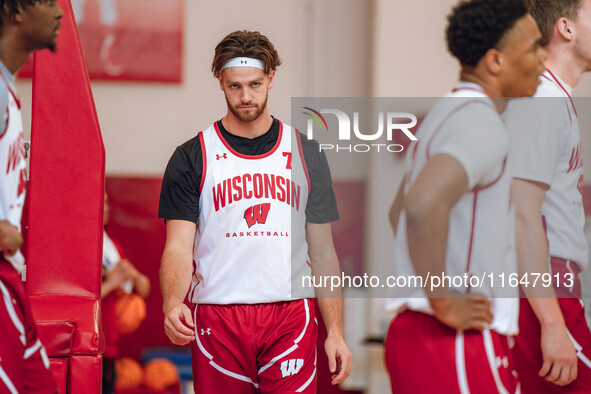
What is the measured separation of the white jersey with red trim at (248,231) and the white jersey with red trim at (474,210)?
3.02ft

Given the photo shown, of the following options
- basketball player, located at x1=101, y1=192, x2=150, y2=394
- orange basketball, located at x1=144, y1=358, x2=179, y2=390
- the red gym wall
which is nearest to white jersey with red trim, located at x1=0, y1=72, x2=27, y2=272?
basketball player, located at x1=101, y1=192, x2=150, y2=394

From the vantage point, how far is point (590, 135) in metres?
3.20

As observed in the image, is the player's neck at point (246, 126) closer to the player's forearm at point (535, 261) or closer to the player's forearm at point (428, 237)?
the player's forearm at point (535, 261)

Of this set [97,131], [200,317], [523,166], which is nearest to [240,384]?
[200,317]

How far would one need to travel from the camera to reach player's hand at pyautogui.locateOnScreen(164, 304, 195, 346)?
7.85 ft

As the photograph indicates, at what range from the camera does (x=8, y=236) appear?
176 cm

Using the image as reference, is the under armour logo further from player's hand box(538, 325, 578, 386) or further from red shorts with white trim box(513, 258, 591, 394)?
red shorts with white trim box(513, 258, 591, 394)

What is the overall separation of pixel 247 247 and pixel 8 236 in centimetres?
105

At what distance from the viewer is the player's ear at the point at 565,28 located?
8.11ft

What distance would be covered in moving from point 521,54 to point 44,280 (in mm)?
1851

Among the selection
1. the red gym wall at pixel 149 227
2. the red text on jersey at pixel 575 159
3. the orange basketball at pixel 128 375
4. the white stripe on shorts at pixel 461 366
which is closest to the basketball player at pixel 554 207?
the red text on jersey at pixel 575 159

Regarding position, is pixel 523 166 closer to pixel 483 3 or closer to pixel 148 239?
pixel 483 3

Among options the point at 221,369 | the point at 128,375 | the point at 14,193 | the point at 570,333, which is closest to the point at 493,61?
the point at 570,333

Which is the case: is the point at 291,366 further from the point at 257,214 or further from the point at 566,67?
the point at 566,67
